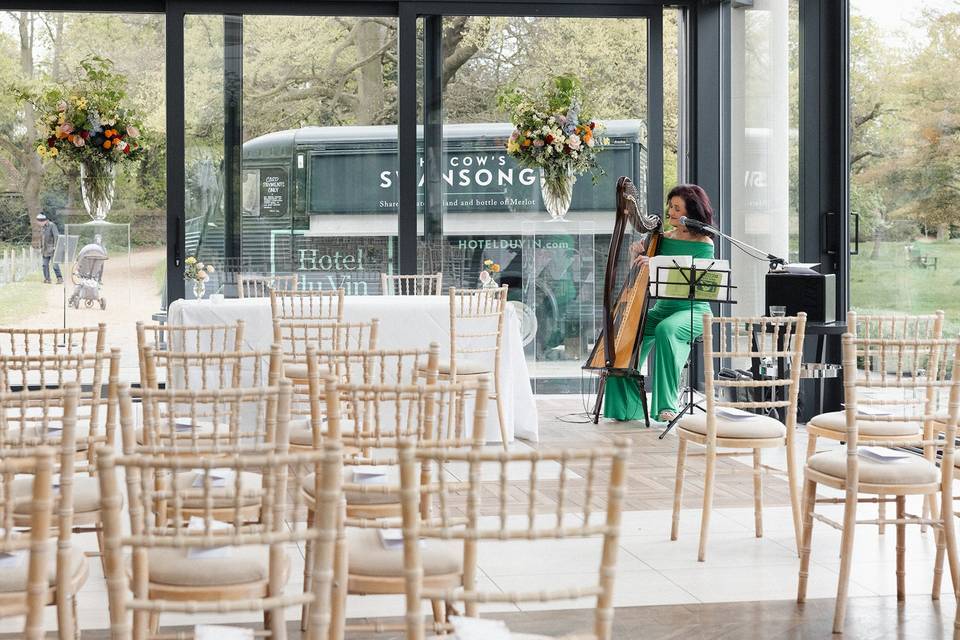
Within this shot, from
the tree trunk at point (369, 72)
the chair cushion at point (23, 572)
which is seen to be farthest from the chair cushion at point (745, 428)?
the tree trunk at point (369, 72)

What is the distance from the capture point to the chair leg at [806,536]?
11.7ft

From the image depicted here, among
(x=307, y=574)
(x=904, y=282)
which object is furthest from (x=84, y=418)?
(x=904, y=282)

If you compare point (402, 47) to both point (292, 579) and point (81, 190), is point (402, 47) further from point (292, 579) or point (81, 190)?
point (292, 579)

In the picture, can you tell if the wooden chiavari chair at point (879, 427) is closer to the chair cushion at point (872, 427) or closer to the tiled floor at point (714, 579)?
the chair cushion at point (872, 427)

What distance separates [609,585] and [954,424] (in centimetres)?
191

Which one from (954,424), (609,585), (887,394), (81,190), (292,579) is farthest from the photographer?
(81,190)

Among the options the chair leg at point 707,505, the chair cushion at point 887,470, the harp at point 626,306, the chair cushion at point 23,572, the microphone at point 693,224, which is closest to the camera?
the chair cushion at point 23,572

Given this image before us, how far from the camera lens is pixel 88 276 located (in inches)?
328

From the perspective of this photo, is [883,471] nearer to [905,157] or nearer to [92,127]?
[905,157]

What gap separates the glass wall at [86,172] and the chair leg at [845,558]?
6022mm

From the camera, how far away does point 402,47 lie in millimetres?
8477

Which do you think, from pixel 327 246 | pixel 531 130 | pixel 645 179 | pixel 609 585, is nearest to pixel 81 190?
pixel 327 246

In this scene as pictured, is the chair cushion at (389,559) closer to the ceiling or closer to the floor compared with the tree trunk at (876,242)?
closer to the floor

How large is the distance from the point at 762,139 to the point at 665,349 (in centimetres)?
170
